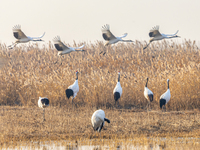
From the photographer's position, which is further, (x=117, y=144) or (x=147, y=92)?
(x=147, y=92)

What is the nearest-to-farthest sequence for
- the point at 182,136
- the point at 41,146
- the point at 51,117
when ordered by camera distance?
the point at 41,146 → the point at 182,136 → the point at 51,117

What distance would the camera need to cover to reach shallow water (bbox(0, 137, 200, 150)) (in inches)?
252

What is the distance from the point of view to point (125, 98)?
41.7 ft

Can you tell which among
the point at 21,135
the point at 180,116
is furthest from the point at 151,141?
the point at 180,116

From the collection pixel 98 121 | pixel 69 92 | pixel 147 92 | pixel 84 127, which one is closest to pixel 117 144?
pixel 98 121

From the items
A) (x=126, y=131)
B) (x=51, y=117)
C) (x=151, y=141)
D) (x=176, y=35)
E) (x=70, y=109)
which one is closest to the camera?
(x=151, y=141)

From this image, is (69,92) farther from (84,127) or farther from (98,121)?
(98,121)

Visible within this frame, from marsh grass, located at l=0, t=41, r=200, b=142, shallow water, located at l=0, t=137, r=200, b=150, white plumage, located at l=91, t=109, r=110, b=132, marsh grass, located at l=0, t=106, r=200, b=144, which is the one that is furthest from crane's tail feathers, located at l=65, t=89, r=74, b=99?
shallow water, located at l=0, t=137, r=200, b=150

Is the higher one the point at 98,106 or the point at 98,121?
the point at 98,106

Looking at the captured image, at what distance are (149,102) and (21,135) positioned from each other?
591 centimetres

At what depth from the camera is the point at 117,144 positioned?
22.1 feet

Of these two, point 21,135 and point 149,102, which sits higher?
point 149,102

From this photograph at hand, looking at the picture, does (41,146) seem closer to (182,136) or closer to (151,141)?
(151,141)

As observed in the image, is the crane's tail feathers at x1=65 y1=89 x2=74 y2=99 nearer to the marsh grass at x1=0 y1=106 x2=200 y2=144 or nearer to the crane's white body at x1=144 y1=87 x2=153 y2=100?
the marsh grass at x1=0 y1=106 x2=200 y2=144
